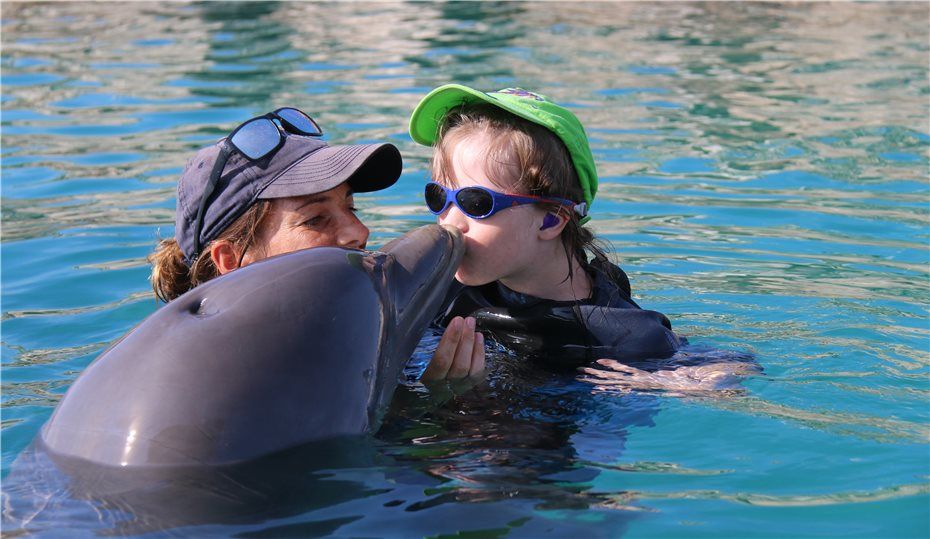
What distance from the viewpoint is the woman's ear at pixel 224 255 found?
4215 mm

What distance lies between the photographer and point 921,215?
7465 millimetres

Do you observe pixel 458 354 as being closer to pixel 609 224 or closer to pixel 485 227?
pixel 485 227

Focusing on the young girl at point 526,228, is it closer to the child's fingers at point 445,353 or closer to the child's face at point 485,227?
the child's face at point 485,227

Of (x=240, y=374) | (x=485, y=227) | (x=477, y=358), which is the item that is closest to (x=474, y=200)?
(x=485, y=227)

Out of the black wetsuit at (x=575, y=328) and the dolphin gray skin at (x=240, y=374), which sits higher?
the dolphin gray skin at (x=240, y=374)

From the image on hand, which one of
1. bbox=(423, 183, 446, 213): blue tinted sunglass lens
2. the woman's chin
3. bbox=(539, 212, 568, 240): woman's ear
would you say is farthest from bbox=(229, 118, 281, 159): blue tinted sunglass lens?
bbox=(539, 212, 568, 240): woman's ear

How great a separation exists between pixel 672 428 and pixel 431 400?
91 centimetres

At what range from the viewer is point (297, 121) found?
4555 millimetres

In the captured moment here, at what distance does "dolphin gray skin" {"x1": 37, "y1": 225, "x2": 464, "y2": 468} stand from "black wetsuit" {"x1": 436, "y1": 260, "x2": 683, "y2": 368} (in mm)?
1347

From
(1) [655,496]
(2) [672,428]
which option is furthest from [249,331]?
(2) [672,428]

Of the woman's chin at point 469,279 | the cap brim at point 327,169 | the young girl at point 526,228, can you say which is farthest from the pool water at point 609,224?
the cap brim at point 327,169

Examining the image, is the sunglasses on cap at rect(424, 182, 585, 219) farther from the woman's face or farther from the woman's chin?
the woman's face

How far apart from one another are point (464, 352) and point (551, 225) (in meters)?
0.86

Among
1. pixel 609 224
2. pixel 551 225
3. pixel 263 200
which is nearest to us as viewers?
A: pixel 263 200
